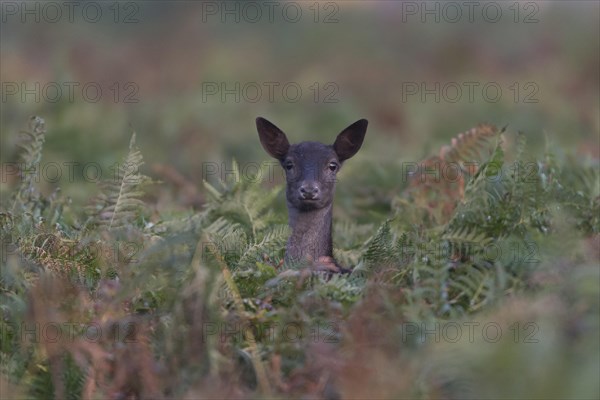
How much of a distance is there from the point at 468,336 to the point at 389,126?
12.8 meters

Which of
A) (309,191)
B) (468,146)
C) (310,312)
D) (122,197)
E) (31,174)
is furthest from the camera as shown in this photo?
(468,146)

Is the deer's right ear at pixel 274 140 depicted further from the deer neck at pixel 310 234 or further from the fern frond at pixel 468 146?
the fern frond at pixel 468 146

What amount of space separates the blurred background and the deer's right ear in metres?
2.92

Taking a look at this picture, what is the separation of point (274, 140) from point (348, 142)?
525 millimetres

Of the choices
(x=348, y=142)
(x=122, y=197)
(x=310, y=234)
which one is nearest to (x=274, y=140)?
(x=348, y=142)

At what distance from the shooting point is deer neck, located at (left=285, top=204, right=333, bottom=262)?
721cm

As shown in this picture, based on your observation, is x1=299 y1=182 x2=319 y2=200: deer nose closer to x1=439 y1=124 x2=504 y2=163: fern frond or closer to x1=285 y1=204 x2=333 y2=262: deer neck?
x1=285 y1=204 x2=333 y2=262: deer neck

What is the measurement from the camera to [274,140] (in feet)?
24.8

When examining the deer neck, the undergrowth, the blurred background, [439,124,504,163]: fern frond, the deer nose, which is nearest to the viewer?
the undergrowth

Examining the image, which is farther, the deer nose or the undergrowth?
the deer nose

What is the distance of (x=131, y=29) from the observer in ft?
70.3

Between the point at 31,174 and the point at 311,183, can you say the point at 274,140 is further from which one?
the point at 31,174

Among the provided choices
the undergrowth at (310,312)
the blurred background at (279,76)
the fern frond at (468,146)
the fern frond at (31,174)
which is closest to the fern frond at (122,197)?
the undergrowth at (310,312)

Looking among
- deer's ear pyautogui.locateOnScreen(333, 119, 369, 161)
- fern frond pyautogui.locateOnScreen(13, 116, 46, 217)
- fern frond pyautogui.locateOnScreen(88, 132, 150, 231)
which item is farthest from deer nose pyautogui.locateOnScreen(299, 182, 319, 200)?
fern frond pyautogui.locateOnScreen(13, 116, 46, 217)
